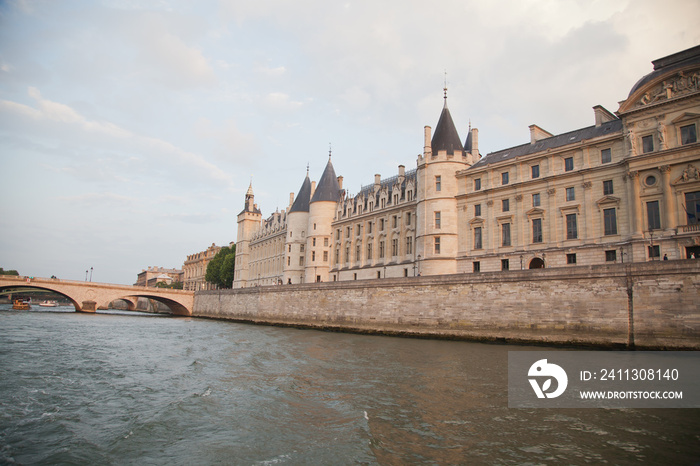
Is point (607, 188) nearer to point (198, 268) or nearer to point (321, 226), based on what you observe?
point (321, 226)

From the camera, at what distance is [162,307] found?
9062 cm

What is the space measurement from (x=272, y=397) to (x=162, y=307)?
86.4 meters

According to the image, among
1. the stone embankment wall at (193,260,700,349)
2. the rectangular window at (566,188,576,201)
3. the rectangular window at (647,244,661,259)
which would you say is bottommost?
the stone embankment wall at (193,260,700,349)

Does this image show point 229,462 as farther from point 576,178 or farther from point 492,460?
point 576,178

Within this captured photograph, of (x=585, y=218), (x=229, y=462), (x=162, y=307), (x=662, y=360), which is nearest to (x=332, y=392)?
(x=229, y=462)

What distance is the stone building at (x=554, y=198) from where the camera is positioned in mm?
26453

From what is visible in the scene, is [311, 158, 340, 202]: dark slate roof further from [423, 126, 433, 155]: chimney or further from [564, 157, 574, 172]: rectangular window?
[564, 157, 574, 172]: rectangular window

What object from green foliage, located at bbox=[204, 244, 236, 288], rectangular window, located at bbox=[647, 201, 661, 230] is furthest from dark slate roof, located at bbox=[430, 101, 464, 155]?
green foliage, located at bbox=[204, 244, 236, 288]

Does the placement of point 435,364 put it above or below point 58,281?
below

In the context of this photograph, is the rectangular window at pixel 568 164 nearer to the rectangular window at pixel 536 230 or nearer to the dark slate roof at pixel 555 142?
the dark slate roof at pixel 555 142

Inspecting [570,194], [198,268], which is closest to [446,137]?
[570,194]

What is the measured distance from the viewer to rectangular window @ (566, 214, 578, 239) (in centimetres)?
3194

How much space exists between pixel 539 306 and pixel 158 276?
6076 inches

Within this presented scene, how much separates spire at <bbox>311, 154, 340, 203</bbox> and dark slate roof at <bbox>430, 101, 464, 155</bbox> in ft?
70.4
